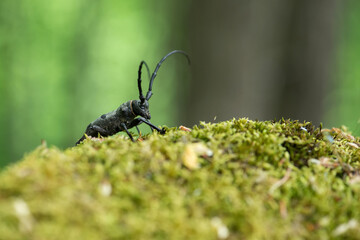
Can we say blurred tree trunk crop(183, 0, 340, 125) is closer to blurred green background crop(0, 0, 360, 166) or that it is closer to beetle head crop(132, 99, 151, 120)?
blurred green background crop(0, 0, 360, 166)

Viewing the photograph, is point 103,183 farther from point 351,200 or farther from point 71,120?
point 71,120

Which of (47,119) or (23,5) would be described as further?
(47,119)

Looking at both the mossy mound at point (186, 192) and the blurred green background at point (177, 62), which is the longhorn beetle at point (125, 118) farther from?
the blurred green background at point (177, 62)

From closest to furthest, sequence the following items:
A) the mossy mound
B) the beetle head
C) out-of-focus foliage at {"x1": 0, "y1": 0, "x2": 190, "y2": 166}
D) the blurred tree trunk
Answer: the mossy mound
the beetle head
the blurred tree trunk
out-of-focus foliage at {"x1": 0, "y1": 0, "x2": 190, "y2": 166}

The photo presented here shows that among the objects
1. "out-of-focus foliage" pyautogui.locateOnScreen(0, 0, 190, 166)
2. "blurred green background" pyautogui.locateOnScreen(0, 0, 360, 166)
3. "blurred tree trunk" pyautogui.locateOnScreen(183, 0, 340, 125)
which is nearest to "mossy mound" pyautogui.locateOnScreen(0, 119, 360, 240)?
"blurred green background" pyautogui.locateOnScreen(0, 0, 360, 166)

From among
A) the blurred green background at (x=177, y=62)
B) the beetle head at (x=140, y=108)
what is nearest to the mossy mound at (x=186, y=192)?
the blurred green background at (x=177, y=62)

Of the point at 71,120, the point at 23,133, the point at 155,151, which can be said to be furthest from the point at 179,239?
the point at 23,133
